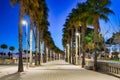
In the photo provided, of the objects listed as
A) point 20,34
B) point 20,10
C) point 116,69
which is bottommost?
point 116,69

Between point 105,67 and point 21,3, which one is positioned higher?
point 21,3

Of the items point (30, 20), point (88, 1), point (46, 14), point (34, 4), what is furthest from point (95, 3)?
point (46, 14)

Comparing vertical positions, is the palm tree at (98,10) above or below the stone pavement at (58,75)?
above

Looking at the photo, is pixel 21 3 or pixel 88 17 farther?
pixel 88 17

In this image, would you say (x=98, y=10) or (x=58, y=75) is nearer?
(x=58, y=75)

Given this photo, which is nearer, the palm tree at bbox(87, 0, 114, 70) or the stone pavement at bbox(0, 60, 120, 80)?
the stone pavement at bbox(0, 60, 120, 80)

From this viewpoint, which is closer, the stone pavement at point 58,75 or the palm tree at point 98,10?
the stone pavement at point 58,75

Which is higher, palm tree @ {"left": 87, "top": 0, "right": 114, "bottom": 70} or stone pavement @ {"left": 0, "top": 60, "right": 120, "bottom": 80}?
palm tree @ {"left": 87, "top": 0, "right": 114, "bottom": 70}

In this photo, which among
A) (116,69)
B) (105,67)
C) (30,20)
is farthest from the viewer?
(30,20)

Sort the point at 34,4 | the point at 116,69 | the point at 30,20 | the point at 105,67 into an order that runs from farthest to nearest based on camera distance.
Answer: the point at 30,20 → the point at 34,4 → the point at 105,67 → the point at 116,69

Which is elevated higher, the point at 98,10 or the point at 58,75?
the point at 98,10

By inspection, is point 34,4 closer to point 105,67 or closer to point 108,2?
point 108,2

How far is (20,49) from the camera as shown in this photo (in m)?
41.1

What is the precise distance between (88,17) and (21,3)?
10.2 metres
